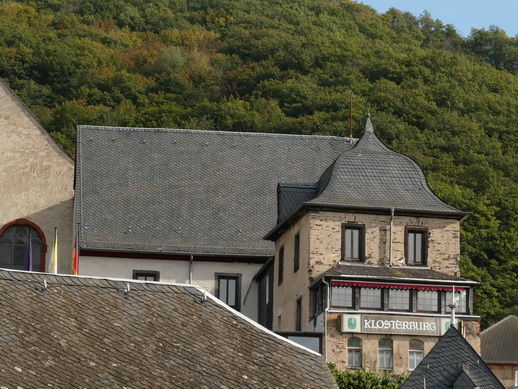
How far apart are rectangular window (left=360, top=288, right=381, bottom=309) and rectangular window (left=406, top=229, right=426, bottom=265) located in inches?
96.5

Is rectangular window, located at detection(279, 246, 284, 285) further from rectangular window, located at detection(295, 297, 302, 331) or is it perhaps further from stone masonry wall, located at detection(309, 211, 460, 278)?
stone masonry wall, located at detection(309, 211, 460, 278)

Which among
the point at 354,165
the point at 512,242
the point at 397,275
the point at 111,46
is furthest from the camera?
the point at 111,46

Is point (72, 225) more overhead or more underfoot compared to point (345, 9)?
more underfoot

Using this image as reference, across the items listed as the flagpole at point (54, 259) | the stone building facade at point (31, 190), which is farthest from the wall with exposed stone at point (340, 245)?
the stone building facade at point (31, 190)

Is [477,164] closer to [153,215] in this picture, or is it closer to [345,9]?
[153,215]

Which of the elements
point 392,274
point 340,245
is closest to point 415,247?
point 392,274

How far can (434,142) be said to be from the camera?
285 feet

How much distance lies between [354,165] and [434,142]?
39435 mm

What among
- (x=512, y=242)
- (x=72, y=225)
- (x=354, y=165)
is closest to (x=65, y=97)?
(x=512, y=242)

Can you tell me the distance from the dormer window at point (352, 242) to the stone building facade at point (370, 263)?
3cm

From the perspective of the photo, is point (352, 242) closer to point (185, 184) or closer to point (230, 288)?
point (230, 288)

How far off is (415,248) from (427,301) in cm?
225

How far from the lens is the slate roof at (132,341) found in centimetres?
2367

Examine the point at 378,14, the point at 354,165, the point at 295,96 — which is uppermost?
the point at 378,14
